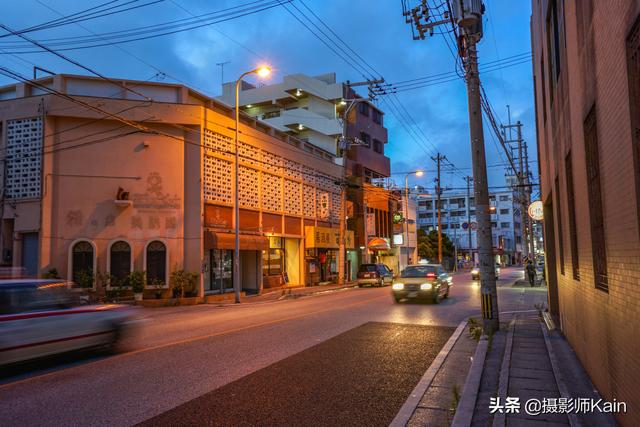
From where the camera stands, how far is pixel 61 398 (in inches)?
254

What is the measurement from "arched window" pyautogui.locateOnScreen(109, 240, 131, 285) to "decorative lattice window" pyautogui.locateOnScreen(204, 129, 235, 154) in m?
6.30

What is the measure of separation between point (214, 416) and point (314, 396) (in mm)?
1468

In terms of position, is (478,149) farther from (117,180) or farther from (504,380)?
(117,180)

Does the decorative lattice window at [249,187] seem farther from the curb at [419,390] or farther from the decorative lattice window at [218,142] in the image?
the curb at [419,390]

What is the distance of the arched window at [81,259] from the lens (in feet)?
71.5

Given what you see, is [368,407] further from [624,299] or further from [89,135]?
[89,135]

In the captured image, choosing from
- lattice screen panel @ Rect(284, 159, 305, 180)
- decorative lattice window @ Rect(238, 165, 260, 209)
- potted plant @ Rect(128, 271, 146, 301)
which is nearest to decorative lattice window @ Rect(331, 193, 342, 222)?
lattice screen panel @ Rect(284, 159, 305, 180)

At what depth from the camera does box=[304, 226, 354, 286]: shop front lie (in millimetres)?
33969

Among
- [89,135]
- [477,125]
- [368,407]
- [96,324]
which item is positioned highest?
[89,135]

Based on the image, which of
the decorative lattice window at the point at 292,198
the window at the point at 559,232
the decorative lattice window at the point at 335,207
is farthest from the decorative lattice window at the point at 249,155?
the window at the point at 559,232

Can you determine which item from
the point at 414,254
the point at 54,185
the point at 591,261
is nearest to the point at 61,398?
the point at 591,261

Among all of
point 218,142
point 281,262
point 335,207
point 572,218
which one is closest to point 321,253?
point 335,207

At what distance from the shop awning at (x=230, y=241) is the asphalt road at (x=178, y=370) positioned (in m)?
9.68

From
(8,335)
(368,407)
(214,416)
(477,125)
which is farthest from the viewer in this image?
(477,125)
